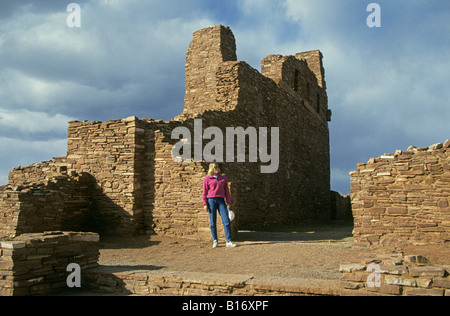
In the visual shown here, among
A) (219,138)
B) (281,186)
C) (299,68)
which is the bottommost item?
(281,186)

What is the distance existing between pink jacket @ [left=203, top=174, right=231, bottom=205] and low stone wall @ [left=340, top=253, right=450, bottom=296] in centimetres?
410

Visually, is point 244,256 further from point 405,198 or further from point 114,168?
point 114,168

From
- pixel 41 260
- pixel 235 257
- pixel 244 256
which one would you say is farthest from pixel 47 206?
pixel 244 256

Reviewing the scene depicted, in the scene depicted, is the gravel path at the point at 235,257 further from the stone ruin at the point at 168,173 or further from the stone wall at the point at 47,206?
the stone wall at the point at 47,206

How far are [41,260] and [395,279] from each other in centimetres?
450

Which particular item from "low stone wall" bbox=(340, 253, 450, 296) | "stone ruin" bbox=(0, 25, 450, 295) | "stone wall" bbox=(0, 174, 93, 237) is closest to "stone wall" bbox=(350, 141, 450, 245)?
"stone ruin" bbox=(0, 25, 450, 295)

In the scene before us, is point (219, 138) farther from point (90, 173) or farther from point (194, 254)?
point (194, 254)

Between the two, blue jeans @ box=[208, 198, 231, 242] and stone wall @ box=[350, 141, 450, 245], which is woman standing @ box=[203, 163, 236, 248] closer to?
blue jeans @ box=[208, 198, 231, 242]

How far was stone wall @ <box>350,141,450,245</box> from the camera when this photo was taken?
759 centimetres

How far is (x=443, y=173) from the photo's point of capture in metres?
7.62

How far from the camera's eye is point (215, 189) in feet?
27.5
